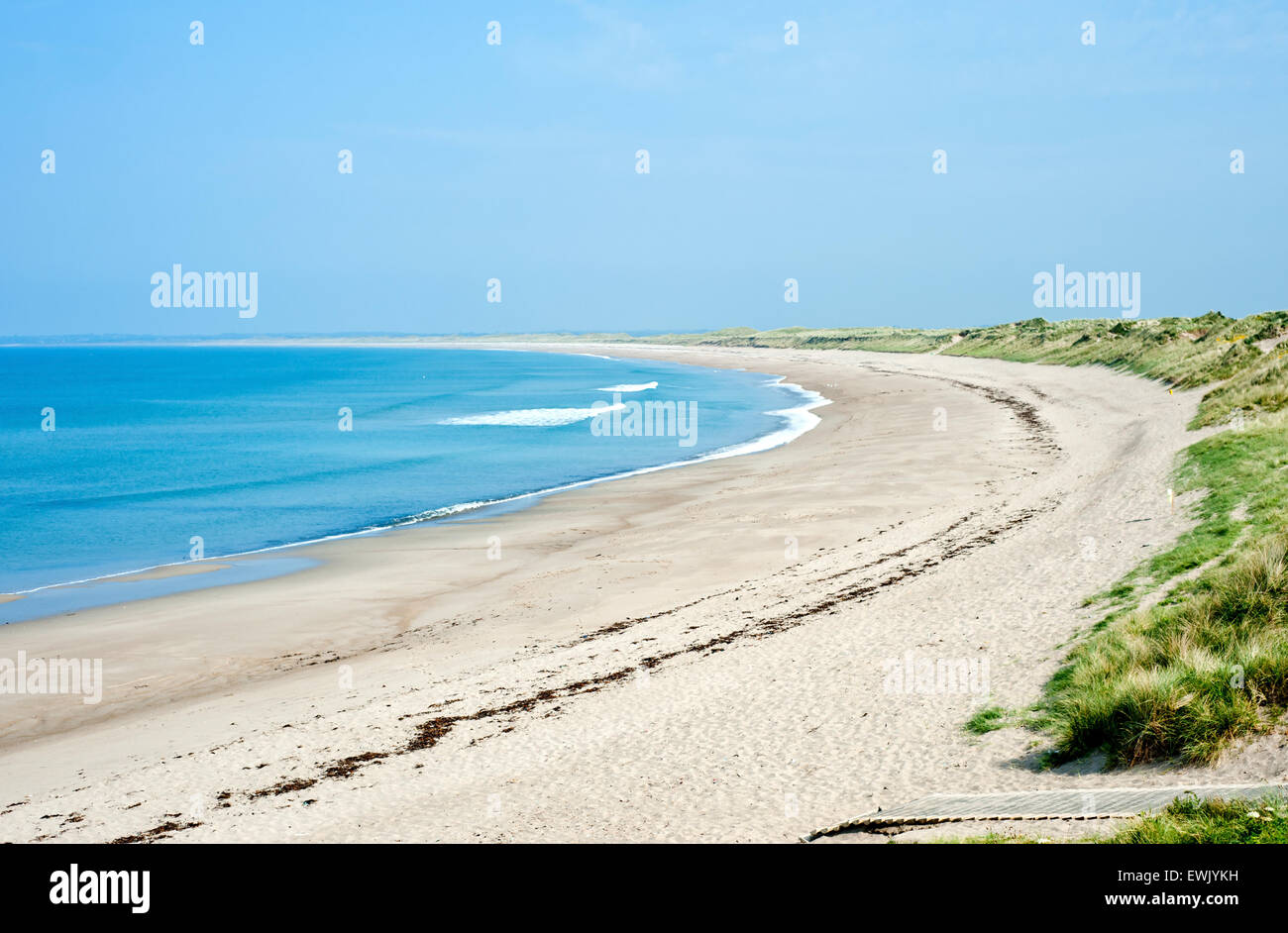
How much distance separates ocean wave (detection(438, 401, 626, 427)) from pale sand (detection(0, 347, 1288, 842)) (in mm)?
29853

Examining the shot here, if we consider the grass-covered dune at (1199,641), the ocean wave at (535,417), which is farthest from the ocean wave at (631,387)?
the grass-covered dune at (1199,641)

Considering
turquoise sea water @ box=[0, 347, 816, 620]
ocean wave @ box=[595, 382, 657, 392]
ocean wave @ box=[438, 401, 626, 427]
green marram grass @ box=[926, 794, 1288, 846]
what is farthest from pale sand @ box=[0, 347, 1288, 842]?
ocean wave @ box=[595, 382, 657, 392]

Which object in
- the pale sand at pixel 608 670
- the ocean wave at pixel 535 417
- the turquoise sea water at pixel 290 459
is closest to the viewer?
the pale sand at pixel 608 670

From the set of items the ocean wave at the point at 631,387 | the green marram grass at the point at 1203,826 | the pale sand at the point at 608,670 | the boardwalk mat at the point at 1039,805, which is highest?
the ocean wave at the point at 631,387

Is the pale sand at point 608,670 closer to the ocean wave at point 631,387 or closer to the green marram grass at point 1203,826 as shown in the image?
the green marram grass at point 1203,826

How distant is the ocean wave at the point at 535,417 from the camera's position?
182ft

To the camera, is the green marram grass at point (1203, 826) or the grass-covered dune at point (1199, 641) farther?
the grass-covered dune at point (1199, 641)

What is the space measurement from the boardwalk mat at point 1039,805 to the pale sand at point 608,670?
429 millimetres

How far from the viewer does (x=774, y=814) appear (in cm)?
752

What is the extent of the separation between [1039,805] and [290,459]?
41117 millimetres

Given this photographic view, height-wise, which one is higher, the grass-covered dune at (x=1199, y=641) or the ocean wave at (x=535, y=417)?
the ocean wave at (x=535, y=417)

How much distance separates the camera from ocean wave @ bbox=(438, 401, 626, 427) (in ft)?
182

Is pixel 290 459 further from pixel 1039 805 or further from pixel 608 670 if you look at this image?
pixel 1039 805
